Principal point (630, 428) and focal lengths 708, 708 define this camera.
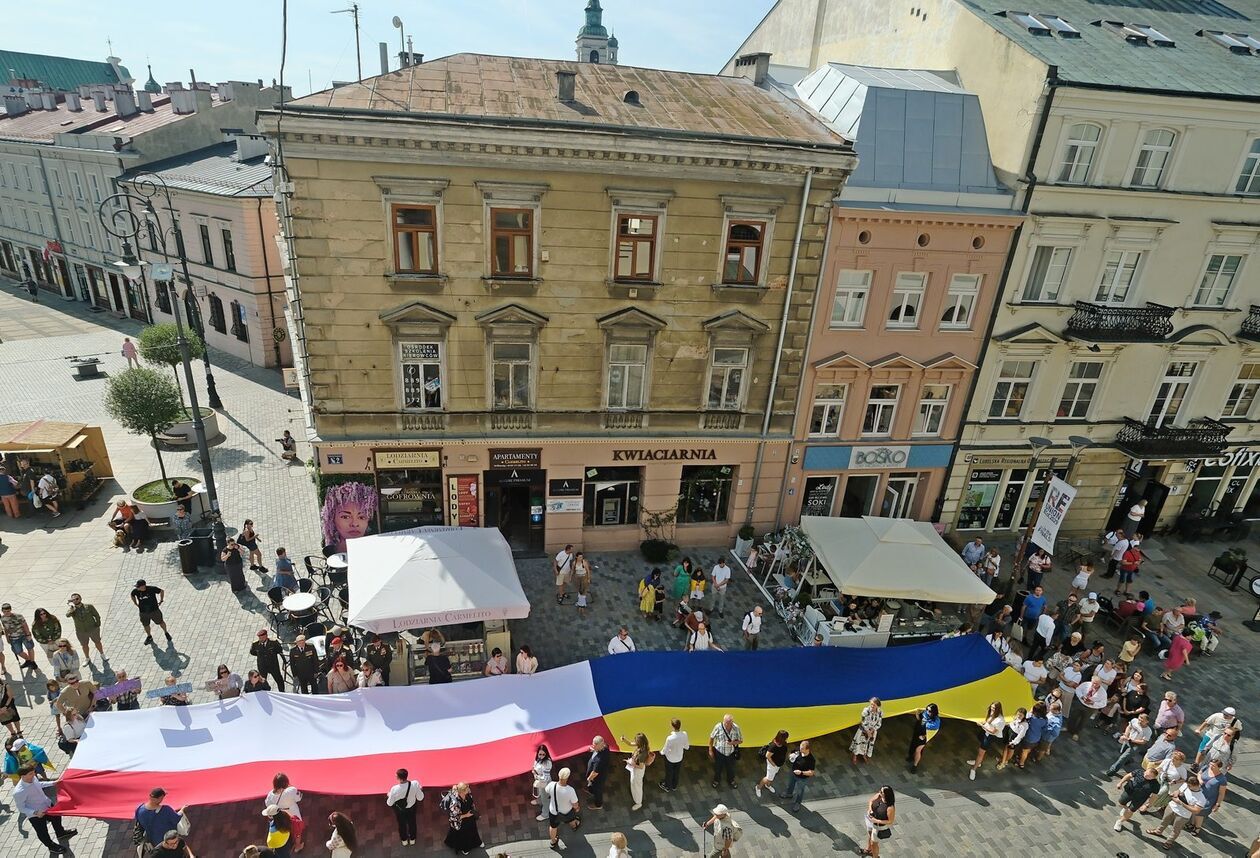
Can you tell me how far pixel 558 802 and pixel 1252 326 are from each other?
1070 inches

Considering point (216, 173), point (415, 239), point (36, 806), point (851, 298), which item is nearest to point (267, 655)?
point (36, 806)

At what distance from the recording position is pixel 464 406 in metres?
20.5

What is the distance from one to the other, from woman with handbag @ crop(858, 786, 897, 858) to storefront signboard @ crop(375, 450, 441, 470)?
14167 mm

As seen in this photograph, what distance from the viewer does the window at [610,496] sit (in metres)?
22.4

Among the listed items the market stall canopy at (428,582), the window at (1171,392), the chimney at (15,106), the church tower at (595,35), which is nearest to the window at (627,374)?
the market stall canopy at (428,582)

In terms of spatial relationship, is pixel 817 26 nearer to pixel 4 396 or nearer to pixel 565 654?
pixel 565 654

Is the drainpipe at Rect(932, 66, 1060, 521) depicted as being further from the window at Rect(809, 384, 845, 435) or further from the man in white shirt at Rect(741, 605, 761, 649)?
the man in white shirt at Rect(741, 605, 761, 649)

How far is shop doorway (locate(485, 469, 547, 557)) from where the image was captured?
2167cm

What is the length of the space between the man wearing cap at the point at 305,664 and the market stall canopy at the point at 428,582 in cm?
108

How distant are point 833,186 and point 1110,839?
54.8ft

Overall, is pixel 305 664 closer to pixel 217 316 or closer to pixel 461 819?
pixel 461 819

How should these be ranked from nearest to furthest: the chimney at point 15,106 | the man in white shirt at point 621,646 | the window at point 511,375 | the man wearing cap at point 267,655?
the man wearing cap at point 267,655, the man in white shirt at point 621,646, the window at point 511,375, the chimney at point 15,106

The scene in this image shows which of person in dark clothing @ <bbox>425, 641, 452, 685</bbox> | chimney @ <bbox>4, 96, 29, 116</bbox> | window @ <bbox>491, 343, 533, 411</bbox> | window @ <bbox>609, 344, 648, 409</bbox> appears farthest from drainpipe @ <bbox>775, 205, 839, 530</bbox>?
chimney @ <bbox>4, 96, 29, 116</bbox>

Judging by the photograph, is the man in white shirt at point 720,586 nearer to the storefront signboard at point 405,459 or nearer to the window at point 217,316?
the storefront signboard at point 405,459
